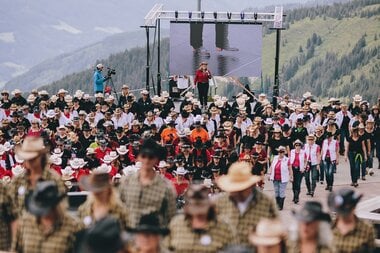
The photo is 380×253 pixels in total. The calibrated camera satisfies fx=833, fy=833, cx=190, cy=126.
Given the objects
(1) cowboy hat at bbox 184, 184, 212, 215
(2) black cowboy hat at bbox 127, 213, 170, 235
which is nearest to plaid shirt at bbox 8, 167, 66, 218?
(2) black cowboy hat at bbox 127, 213, 170, 235

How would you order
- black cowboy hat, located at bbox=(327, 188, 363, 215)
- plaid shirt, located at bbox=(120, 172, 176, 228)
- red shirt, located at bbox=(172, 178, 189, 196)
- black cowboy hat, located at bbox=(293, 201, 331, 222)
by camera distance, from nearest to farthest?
black cowboy hat, located at bbox=(293, 201, 331, 222) < black cowboy hat, located at bbox=(327, 188, 363, 215) < plaid shirt, located at bbox=(120, 172, 176, 228) < red shirt, located at bbox=(172, 178, 189, 196)

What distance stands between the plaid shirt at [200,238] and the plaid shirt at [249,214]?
0.51 metres

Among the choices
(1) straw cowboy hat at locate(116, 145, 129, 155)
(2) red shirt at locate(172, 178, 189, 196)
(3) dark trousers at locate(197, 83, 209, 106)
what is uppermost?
(3) dark trousers at locate(197, 83, 209, 106)

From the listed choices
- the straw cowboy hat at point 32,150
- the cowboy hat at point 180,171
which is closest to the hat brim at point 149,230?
the straw cowboy hat at point 32,150

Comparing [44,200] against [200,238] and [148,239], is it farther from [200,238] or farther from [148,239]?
[200,238]

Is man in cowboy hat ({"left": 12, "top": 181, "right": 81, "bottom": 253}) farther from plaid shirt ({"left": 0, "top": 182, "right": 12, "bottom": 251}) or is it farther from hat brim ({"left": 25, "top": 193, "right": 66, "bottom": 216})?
plaid shirt ({"left": 0, "top": 182, "right": 12, "bottom": 251})

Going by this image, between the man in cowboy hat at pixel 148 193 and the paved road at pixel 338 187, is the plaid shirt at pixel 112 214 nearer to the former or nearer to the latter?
the man in cowboy hat at pixel 148 193

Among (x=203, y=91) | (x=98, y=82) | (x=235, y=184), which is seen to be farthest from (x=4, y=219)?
(x=98, y=82)

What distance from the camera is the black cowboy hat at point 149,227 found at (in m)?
6.88

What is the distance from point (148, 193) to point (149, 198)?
52 mm

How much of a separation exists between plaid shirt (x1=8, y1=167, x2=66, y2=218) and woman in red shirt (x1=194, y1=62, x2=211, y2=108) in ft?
52.7

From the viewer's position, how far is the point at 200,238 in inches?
297

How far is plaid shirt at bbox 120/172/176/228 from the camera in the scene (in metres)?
8.47

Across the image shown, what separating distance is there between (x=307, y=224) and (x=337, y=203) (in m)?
0.68
